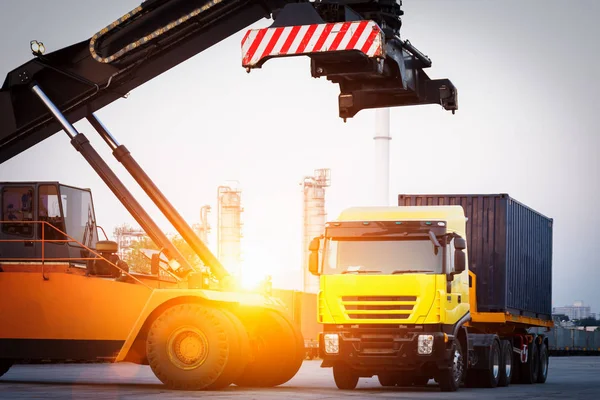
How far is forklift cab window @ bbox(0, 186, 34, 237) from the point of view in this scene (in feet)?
57.0

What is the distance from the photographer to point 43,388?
54.6 ft

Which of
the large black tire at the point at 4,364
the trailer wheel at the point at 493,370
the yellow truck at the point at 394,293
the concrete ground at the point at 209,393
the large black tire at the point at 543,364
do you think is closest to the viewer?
the concrete ground at the point at 209,393

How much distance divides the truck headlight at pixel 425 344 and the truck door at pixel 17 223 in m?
6.46

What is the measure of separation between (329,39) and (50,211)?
729 centimetres

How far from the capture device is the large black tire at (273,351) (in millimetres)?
17484

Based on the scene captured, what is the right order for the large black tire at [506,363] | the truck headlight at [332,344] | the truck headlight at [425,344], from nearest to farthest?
1. the truck headlight at [425,344]
2. the truck headlight at [332,344]
3. the large black tire at [506,363]

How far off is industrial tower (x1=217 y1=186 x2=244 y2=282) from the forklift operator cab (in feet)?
183

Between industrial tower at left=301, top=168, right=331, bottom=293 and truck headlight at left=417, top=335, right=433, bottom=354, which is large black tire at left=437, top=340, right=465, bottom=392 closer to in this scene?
truck headlight at left=417, top=335, right=433, bottom=354

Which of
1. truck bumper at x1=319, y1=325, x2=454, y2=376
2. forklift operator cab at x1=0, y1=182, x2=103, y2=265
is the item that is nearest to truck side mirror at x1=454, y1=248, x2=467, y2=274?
truck bumper at x1=319, y1=325, x2=454, y2=376

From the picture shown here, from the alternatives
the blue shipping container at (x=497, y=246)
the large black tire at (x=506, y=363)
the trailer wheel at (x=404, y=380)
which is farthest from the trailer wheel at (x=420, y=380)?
the blue shipping container at (x=497, y=246)

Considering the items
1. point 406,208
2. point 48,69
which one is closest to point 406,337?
point 406,208

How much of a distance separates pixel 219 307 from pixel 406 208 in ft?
12.6

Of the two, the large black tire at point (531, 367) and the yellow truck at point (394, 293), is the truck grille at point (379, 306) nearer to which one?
the yellow truck at point (394, 293)

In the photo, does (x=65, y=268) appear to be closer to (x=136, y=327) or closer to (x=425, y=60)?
(x=136, y=327)
